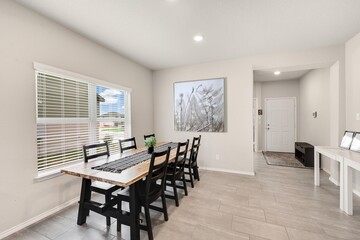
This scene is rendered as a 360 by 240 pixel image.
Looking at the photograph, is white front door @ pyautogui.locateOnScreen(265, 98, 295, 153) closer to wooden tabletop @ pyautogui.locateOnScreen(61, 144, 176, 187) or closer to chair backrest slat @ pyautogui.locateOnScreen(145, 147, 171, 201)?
chair backrest slat @ pyautogui.locateOnScreen(145, 147, 171, 201)

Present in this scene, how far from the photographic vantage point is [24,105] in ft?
6.52

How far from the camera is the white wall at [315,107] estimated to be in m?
3.80

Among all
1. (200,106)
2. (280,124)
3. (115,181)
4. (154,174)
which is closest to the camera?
(115,181)

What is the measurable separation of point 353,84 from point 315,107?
1.85 m

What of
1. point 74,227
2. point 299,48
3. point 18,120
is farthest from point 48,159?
point 299,48

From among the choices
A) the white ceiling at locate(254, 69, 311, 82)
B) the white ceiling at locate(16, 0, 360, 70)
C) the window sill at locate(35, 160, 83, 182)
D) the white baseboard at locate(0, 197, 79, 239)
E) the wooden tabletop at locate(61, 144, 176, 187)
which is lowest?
the white baseboard at locate(0, 197, 79, 239)

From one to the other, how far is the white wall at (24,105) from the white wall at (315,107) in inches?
205

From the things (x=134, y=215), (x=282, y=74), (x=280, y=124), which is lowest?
(x=134, y=215)

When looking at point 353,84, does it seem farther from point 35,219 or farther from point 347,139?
point 35,219

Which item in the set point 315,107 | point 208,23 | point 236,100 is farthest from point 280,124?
point 208,23

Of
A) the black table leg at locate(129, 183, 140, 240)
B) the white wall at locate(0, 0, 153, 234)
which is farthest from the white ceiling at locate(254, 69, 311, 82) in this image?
the white wall at locate(0, 0, 153, 234)

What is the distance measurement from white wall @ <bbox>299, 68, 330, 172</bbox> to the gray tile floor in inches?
61.8

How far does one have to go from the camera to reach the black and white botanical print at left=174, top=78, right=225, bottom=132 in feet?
12.9

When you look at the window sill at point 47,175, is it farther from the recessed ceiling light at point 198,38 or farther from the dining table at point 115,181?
the recessed ceiling light at point 198,38
